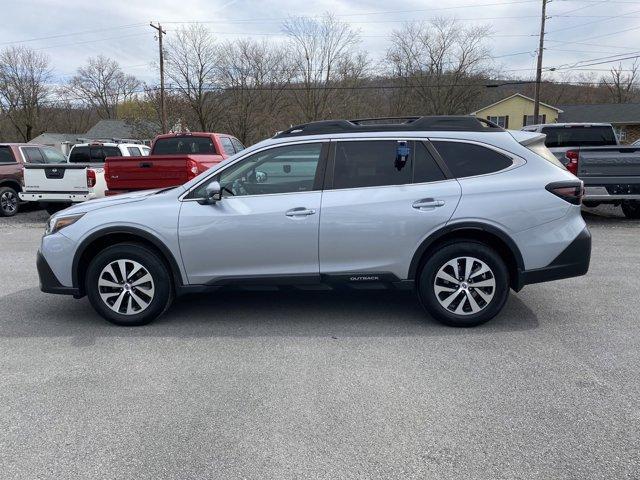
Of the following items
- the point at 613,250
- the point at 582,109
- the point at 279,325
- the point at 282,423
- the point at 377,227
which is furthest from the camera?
the point at 582,109

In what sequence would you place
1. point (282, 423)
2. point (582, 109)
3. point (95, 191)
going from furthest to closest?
point (582, 109) → point (95, 191) → point (282, 423)

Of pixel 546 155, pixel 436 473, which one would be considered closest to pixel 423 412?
pixel 436 473

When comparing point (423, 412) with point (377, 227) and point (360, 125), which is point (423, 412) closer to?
point (377, 227)

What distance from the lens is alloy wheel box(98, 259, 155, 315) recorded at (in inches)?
185

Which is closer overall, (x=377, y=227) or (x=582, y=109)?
(x=377, y=227)

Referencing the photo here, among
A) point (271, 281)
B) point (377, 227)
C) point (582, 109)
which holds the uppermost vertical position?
point (582, 109)

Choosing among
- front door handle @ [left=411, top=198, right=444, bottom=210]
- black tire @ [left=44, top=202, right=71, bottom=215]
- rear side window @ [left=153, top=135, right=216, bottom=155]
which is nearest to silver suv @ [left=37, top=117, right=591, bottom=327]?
front door handle @ [left=411, top=198, right=444, bottom=210]

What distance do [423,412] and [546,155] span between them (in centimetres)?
285

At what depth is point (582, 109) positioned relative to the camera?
53.8m

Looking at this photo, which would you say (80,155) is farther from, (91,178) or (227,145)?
(227,145)

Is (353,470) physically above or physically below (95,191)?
below

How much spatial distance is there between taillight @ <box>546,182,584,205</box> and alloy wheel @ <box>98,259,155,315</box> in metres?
3.71

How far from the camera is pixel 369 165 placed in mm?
4664

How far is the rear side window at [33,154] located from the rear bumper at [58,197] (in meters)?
2.51
